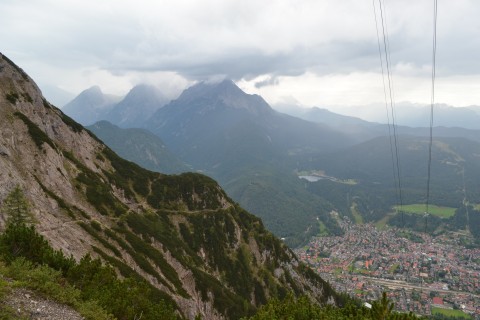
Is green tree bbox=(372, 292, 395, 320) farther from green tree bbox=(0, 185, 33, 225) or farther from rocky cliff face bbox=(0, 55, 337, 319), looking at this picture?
green tree bbox=(0, 185, 33, 225)

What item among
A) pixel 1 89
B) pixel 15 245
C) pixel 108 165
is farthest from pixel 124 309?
pixel 108 165

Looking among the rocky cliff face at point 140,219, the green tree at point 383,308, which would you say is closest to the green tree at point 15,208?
the rocky cliff face at point 140,219

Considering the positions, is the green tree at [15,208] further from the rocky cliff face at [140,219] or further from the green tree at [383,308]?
the green tree at [383,308]

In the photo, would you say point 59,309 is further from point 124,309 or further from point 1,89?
point 1,89

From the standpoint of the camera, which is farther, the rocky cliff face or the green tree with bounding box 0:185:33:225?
the rocky cliff face

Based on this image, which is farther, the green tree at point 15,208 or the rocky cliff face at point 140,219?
the rocky cliff face at point 140,219

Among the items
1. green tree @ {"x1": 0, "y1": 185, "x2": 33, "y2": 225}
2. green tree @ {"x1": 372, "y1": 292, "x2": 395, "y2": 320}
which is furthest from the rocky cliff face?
green tree @ {"x1": 372, "y1": 292, "x2": 395, "y2": 320}

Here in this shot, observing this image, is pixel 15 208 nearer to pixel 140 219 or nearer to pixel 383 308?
pixel 140 219

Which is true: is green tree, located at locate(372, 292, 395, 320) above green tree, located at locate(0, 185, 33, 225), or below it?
below

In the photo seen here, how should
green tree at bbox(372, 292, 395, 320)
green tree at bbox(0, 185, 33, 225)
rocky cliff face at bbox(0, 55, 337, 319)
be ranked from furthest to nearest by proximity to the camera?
rocky cliff face at bbox(0, 55, 337, 319), green tree at bbox(0, 185, 33, 225), green tree at bbox(372, 292, 395, 320)
